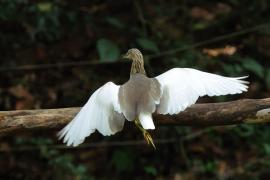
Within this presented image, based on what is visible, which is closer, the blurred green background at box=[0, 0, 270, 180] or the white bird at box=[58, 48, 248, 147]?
the white bird at box=[58, 48, 248, 147]

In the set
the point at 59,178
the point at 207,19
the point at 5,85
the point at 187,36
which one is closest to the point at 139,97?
the point at 59,178

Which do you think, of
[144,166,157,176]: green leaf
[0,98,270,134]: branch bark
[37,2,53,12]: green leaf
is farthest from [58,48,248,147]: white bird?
[37,2,53,12]: green leaf

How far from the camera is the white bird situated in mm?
3668

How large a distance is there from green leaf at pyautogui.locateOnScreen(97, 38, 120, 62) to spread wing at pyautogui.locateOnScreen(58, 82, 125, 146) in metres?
2.75

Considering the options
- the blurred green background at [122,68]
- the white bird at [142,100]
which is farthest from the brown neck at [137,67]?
the blurred green background at [122,68]

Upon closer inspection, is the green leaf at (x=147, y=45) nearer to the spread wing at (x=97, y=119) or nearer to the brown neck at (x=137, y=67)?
the brown neck at (x=137, y=67)

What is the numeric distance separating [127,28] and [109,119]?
12.8 feet

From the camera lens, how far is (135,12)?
7816mm

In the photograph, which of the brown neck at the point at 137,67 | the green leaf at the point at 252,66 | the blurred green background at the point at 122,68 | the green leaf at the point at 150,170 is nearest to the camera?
the brown neck at the point at 137,67

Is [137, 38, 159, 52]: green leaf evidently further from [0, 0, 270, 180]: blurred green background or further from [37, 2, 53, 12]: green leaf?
[37, 2, 53, 12]: green leaf

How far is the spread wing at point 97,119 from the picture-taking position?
3629mm

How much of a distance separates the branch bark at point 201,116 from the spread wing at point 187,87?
0.49 feet

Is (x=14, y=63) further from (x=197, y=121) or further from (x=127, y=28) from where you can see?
(x=197, y=121)

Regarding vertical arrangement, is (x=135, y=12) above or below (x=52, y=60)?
above
